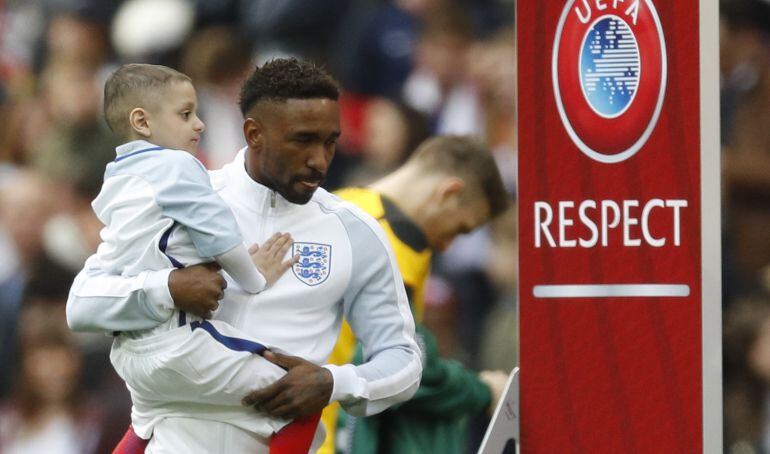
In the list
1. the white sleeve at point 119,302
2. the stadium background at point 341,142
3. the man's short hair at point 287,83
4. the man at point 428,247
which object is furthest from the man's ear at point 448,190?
the white sleeve at point 119,302

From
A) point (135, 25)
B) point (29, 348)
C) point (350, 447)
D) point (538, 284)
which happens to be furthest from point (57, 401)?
point (538, 284)

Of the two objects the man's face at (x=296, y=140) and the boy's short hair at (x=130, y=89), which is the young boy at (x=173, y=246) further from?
the man's face at (x=296, y=140)

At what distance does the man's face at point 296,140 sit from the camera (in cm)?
426

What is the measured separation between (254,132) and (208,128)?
415cm

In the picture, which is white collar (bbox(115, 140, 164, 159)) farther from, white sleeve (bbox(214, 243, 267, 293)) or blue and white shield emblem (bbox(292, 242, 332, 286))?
blue and white shield emblem (bbox(292, 242, 332, 286))

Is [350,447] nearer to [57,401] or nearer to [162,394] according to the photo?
[162,394]

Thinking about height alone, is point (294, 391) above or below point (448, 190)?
below

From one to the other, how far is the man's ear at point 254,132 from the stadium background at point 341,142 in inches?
128

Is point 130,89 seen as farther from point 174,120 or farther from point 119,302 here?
point 119,302

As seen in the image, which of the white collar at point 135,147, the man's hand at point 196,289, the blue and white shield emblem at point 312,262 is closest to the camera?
the man's hand at point 196,289

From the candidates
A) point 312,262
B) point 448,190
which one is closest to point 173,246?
point 312,262

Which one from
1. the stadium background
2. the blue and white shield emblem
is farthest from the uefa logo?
the stadium background

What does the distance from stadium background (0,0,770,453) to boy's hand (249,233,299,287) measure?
317 centimetres

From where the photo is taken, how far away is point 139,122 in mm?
4242
